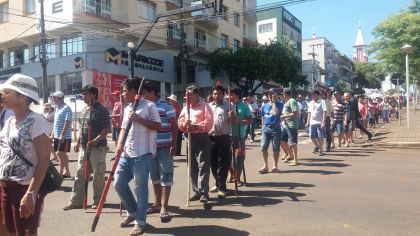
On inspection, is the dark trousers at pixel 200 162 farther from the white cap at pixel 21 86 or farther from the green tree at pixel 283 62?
the green tree at pixel 283 62

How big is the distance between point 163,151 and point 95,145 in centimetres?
117

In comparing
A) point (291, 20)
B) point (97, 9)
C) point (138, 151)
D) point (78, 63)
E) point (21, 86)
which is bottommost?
point (138, 151)

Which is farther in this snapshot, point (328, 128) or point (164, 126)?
point (328, 128)

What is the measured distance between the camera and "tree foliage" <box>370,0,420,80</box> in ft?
105

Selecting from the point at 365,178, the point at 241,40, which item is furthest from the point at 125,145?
the point at 241,40

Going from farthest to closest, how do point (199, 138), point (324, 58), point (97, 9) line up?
point (324, 58), point (97, 9), point (199, 138)

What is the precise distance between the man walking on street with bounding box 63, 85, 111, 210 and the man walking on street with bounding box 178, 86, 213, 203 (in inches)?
47.8

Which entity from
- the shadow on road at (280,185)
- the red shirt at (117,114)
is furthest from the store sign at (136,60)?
the shadow on road at (280,185)

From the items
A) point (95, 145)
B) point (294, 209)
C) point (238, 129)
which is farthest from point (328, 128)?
point (95, 145)

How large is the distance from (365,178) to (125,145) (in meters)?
5.49

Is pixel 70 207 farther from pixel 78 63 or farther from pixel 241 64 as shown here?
pixel 241 64

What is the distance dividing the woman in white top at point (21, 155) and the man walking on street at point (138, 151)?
1573 millimetres

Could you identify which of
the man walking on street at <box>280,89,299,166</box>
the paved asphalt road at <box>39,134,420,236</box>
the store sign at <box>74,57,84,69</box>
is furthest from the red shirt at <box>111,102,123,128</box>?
the store sign at <box>74,57,84,69</box>

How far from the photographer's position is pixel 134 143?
536cm
